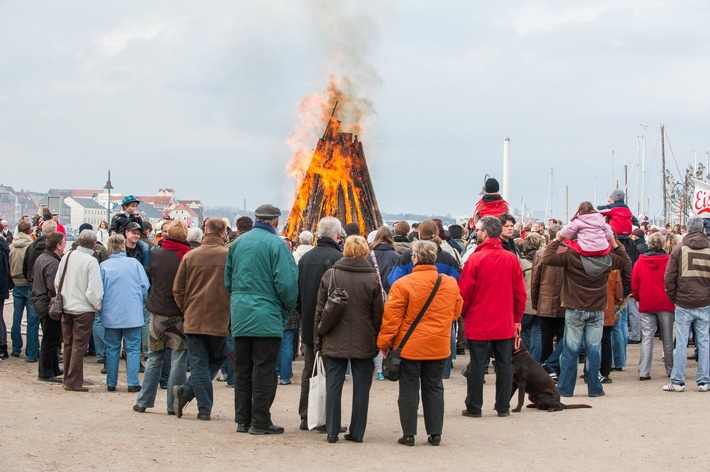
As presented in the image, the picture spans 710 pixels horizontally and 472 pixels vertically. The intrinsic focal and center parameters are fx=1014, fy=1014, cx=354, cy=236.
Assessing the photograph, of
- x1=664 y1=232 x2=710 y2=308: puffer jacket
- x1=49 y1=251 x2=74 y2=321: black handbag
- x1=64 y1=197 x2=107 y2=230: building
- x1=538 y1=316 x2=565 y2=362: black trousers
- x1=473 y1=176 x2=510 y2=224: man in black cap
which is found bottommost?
x1=538 y1=316 x2=565 y2=362: black trousers

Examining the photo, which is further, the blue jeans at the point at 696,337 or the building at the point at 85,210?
the building at the point at 85,210

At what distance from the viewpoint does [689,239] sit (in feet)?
43.3

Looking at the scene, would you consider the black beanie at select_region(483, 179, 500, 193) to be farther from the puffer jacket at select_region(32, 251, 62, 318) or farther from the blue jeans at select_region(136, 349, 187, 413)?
the puffer jacket at select_region(32, 251, 62, 318)

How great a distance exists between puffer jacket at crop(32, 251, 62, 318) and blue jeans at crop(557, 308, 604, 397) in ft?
22.2

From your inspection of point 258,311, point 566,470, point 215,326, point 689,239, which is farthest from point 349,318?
point 689,239

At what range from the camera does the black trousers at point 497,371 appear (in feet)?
37.1

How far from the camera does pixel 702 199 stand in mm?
22266

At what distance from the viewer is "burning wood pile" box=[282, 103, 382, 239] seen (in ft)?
80.5

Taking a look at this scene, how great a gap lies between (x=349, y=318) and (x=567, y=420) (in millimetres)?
3068

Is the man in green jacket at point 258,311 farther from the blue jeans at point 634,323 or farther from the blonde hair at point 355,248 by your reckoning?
the blue jeans at point 634,323

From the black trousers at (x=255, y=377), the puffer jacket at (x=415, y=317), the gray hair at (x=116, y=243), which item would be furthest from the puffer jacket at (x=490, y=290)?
the gray hair at (x=116, y=243)

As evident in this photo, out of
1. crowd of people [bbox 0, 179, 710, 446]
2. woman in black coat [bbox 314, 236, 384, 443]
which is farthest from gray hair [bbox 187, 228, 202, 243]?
woman in black coat [bbox 314, 236, 384, 443]

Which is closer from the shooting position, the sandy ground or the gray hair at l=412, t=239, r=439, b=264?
the sandy ground

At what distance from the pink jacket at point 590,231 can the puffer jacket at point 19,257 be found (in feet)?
27.9
